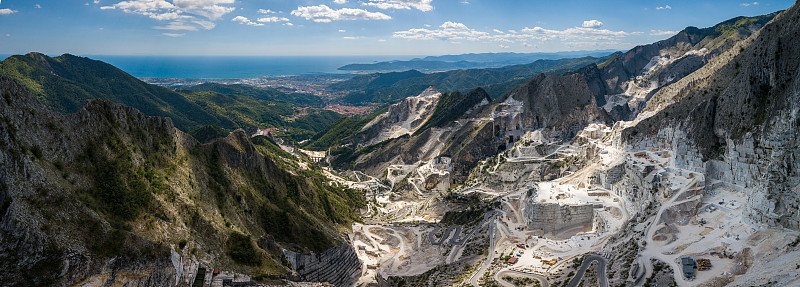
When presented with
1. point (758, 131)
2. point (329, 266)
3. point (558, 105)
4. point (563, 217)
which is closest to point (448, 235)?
point (563, 217)

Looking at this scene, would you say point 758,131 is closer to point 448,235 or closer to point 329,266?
point 448,235

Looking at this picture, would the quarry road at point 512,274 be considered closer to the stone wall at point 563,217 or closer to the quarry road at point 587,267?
the quarry road at point 587,267

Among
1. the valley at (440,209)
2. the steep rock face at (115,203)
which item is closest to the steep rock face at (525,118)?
the valley at (440,209)

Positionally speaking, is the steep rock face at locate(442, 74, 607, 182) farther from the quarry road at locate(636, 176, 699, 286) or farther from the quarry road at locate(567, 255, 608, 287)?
the quarry road at locate(567, 255, 608, 287)

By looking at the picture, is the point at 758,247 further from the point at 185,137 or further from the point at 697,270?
the point at 185,137

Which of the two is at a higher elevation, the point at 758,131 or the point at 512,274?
the point at 758,131
